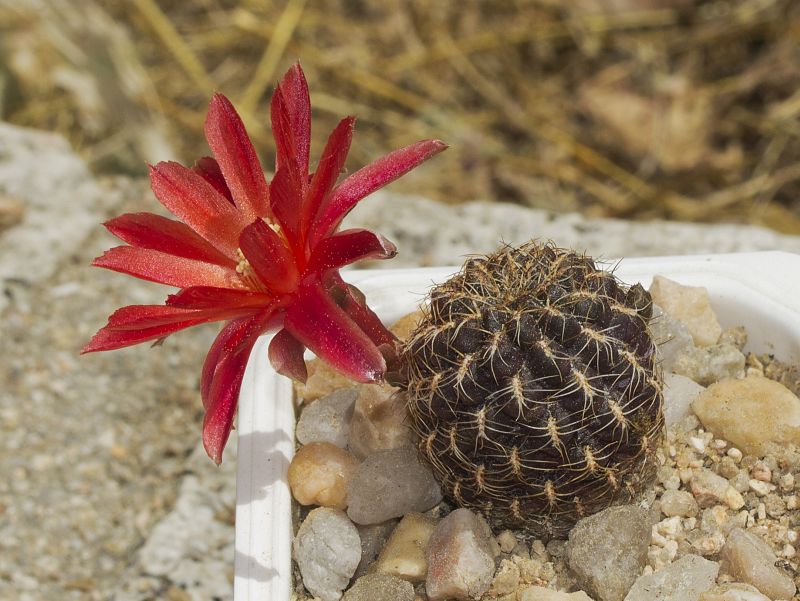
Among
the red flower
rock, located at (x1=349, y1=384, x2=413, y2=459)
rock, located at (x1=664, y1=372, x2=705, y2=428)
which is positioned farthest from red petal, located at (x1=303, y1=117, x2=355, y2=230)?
rock, located at (x1=664, y1=372, x2=705, y2=428)

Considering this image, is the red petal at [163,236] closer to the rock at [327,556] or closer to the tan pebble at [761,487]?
the rock at [327,556]

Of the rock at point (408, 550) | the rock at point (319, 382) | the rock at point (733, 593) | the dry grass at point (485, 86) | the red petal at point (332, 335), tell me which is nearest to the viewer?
the red petal at point (332, 335)

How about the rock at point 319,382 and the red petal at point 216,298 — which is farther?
the rock at point 319,382

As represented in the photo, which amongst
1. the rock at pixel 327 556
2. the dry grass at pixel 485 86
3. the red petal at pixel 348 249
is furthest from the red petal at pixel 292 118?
the dry grass at pixel 485 86

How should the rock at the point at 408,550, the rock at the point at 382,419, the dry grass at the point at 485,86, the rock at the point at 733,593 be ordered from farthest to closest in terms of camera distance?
the dry grass at the point at 485,86 → the rock at the point at 382,419 → the rock at the point at 408,550 → the rock at the point at 733,593

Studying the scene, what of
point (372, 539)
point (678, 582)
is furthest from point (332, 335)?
point (678, 582)

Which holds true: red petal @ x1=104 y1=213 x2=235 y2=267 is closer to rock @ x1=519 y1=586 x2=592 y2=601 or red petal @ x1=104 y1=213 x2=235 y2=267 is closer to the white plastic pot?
the white plastic pot
